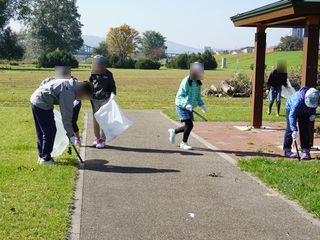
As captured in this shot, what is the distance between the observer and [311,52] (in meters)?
9.90

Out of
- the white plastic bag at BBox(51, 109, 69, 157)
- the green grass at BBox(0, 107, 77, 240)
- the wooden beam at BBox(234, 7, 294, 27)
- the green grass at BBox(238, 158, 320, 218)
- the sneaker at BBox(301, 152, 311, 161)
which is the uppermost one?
the wooden beam at BBox(234, 7, 294, 27)

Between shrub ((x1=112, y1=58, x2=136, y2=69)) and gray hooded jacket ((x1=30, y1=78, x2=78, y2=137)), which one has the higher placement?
shrub ((x1=112, y1=58, x2=136, y2=69))

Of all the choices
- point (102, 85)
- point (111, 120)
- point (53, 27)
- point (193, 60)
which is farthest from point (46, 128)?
point (53, 27)

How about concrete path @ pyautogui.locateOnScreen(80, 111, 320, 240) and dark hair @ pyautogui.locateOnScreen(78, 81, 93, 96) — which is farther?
dark hair @ pyautogui.locateOnScreen(78, 81, 93, 96)

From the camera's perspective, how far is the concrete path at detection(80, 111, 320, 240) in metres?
5.26

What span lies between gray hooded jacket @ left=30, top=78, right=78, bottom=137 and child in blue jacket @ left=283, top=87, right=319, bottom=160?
3.63 meters

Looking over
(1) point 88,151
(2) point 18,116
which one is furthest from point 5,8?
(1) point 88,151

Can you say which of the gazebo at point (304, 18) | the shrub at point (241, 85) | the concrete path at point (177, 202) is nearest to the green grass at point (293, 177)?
the concrete path at point (177, 202)

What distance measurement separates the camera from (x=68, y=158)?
28.8ft

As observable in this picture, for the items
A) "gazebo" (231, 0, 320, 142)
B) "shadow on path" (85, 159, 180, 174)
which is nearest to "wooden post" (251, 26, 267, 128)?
"gazebo" (231, 0, 320, 142)

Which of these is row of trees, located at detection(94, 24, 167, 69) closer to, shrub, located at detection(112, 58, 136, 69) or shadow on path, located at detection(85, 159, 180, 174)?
shrub, located at detection(112, 58, 136, 69)

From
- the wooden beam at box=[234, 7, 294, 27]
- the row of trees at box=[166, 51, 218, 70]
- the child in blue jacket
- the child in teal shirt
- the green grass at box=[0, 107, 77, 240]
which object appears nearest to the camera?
the green grass at box=[0, 107, 77, 240]

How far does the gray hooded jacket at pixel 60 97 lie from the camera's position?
7785mm

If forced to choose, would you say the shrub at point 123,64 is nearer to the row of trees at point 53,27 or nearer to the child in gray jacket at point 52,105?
the row of trees at point 53,27
